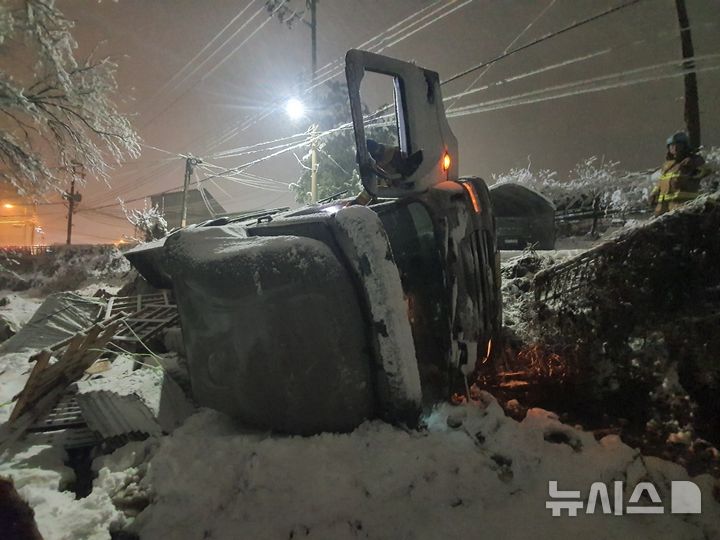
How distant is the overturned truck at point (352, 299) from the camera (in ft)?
8.04

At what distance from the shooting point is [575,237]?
11461 mm

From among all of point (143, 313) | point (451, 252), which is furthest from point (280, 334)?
point (143, 313)

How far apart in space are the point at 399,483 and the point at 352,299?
110cm

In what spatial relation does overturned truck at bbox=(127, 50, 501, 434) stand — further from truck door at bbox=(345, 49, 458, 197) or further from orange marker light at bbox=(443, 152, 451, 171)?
orange marker light at bbox=(443, 152, 451, 171)

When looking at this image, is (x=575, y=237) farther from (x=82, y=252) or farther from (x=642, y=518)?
(x=82, y=252)

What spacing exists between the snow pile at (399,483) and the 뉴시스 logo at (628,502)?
36 millimetres

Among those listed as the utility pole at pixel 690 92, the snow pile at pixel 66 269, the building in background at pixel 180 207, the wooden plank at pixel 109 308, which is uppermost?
the building in background at pixel 180 207

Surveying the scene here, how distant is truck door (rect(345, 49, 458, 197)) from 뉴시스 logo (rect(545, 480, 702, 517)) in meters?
2.20

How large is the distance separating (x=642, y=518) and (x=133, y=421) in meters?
3.27

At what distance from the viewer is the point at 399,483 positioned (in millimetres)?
2078

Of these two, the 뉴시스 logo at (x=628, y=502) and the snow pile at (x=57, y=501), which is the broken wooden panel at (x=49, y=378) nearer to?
the snow pile at (x=57, y=501)

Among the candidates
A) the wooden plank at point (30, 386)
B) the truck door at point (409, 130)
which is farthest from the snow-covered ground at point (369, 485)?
the truck door at point (409, 130)

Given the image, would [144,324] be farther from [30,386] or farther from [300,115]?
[300,115]

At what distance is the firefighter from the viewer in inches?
205
